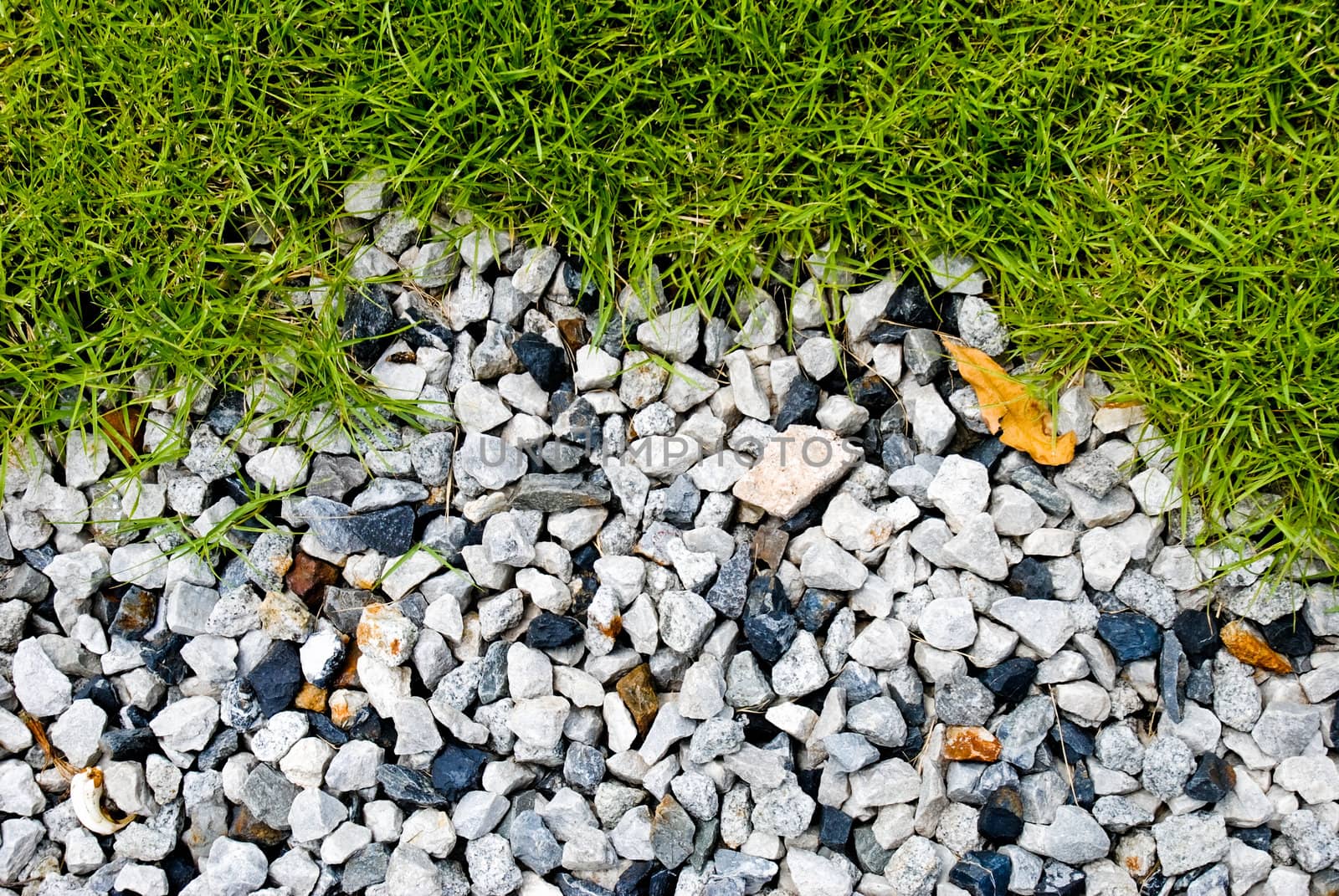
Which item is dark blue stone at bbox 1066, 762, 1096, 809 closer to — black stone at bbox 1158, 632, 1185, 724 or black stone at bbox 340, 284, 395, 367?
black stone at bbox 1158, 632, 1185, 724

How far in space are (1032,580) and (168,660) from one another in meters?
1.78

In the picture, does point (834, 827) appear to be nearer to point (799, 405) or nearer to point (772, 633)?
point (772, 633)

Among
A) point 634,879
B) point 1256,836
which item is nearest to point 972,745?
point 1256,836

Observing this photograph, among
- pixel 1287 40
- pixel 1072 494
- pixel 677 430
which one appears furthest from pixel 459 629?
pixel 1287 40

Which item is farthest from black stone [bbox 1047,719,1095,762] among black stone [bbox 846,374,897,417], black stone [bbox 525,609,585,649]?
black stone [bbox 525,609,585,649]

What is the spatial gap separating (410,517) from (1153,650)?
4.95 feet

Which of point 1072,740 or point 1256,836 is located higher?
point 1072,740

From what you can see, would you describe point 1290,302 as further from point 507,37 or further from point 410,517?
point 410,517

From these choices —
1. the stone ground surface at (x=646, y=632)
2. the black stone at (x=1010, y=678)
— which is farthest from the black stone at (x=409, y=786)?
the black stone at (x=1010, y=678)

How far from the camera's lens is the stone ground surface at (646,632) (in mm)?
1928

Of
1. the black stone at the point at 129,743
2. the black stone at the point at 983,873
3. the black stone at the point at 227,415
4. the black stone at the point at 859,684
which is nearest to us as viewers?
the black stone at the point at 983,873

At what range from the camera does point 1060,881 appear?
189 cm

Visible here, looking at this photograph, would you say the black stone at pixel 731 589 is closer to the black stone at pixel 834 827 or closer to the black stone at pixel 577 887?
the black stone at pixel 834 827

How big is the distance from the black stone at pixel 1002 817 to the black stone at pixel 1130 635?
1.12ft
